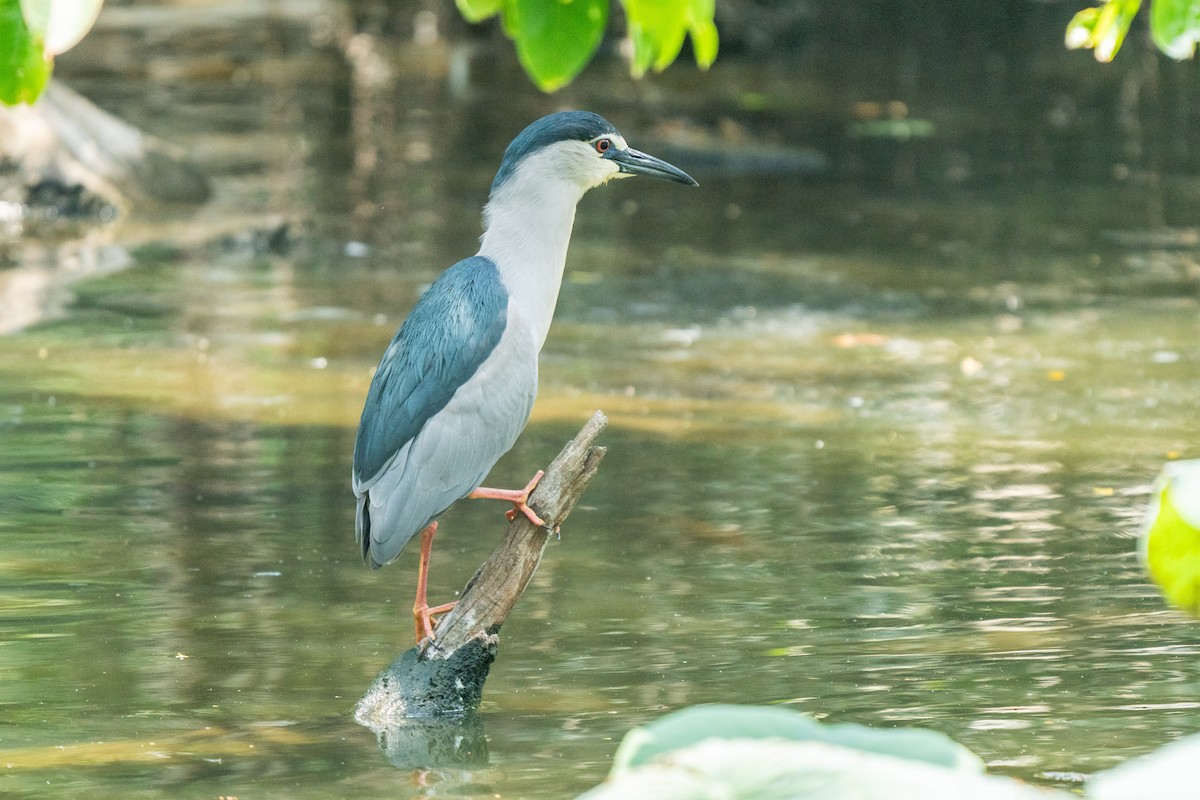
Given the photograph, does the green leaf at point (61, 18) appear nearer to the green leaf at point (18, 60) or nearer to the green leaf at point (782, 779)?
the green leaf at point (18, 60)

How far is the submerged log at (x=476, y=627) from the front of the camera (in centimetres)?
487

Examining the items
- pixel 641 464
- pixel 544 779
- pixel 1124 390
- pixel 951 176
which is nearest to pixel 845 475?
pixel 641 464

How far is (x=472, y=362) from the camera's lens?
514 cm

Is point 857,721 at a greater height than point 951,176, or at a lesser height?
lesser

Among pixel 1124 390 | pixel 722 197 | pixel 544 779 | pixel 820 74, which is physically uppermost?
pixel 820 74

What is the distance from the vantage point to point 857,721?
193 inches

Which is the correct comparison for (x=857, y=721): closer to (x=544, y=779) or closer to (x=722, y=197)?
(x=544, y=779)

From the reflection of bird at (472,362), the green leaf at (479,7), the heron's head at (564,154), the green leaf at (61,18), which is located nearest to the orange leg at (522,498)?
the reflection of bird at (472,362)

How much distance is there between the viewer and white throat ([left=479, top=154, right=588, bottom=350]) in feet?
17.4

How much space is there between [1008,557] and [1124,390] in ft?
9.52

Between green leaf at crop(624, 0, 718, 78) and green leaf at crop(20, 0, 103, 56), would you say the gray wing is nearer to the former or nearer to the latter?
green leaf at crop(624, 0, 718, 78)

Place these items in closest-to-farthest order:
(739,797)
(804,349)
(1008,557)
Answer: (739,797) < (1008,557) < (804,349)

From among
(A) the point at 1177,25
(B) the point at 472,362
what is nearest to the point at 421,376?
(B) the point at 472,362

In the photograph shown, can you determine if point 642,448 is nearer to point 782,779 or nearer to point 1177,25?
point 1177,25
